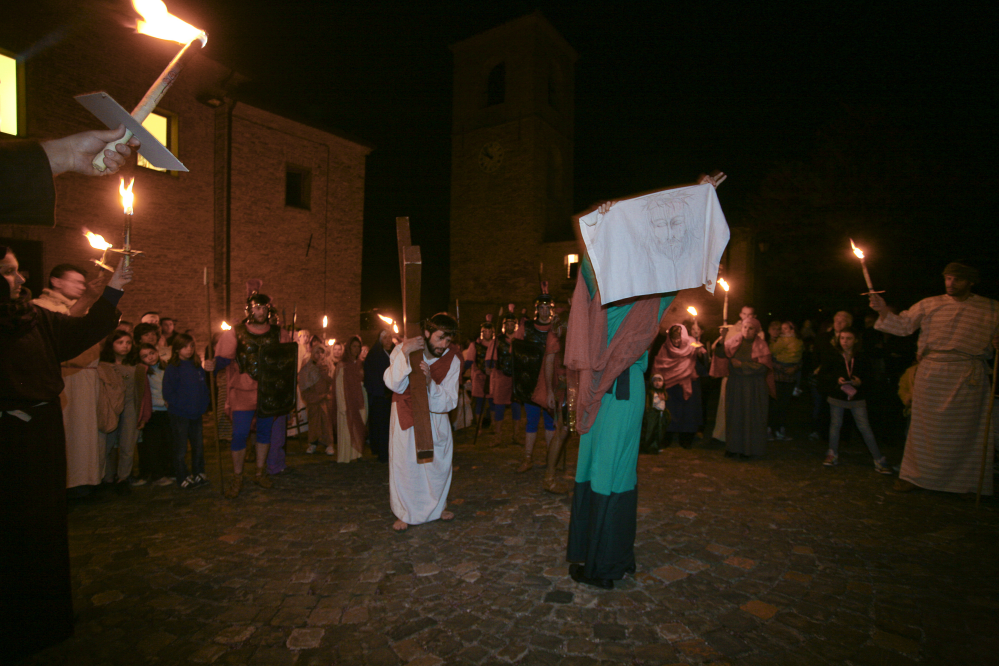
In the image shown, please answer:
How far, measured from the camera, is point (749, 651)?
281 centimetres

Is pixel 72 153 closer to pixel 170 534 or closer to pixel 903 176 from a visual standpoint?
pixel 170 534

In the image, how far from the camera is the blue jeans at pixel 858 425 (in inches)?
253

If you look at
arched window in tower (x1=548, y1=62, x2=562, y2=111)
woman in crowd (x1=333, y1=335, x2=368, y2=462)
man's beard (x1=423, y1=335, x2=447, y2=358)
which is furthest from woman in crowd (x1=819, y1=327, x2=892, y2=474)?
arched window in tower (x1=548, y1=62, x2=562, y2=111)

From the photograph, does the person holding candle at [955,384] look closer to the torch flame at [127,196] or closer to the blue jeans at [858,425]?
the blue jeans at [858,425]

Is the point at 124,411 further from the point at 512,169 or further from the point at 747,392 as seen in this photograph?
the point at 512,169

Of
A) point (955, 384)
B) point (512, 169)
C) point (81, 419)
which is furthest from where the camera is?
point (512, 169)

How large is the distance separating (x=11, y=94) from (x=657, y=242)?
12.5 meters

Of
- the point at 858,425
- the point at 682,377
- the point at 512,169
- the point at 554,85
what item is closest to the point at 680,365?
the point at 682,377

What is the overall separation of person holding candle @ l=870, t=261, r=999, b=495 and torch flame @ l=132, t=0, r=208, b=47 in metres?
6.39

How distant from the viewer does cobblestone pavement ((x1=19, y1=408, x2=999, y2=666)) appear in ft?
9.29

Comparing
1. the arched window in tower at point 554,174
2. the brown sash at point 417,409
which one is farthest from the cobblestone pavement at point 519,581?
the arched window in tower at point 554,174

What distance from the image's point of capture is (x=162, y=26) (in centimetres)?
205

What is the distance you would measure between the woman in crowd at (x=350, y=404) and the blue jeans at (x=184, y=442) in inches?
68.6

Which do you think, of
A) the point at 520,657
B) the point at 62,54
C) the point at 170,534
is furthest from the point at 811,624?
the point at 62,54
